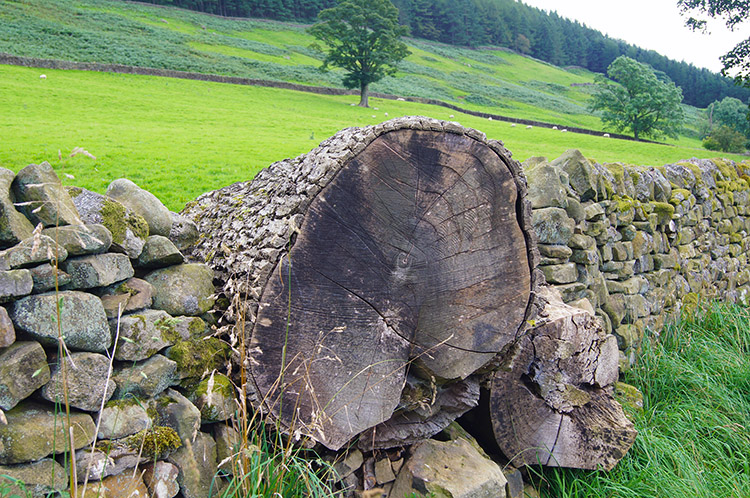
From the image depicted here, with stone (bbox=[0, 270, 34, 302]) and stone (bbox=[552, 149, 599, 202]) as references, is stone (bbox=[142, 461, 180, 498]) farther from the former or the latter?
stone (bbox=[552, 149, 599, 202])

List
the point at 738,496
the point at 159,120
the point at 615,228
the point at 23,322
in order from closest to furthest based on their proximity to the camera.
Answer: the point at 23,322 < the point at 738,496 < the point at 615,228 < the point at 159,120

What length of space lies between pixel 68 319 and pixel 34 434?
1.57 feet

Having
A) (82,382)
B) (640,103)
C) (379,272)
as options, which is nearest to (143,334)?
(82,382)

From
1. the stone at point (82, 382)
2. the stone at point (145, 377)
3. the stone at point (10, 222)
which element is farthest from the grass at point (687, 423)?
the stone at point (10, 222)

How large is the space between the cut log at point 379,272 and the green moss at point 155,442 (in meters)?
0.46

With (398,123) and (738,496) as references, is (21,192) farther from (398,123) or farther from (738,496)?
(738,496)

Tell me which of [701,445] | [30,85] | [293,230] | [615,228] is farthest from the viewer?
[30,85]

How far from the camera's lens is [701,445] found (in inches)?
156

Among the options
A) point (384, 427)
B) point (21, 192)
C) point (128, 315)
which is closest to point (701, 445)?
point (384, 427)

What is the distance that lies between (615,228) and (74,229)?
5.70m

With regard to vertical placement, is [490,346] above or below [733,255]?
above

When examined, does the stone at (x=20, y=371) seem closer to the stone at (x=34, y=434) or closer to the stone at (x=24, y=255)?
the stone at (x=34, y=434)

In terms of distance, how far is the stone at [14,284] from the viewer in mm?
1958

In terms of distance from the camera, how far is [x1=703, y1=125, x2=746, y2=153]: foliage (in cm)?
4359
